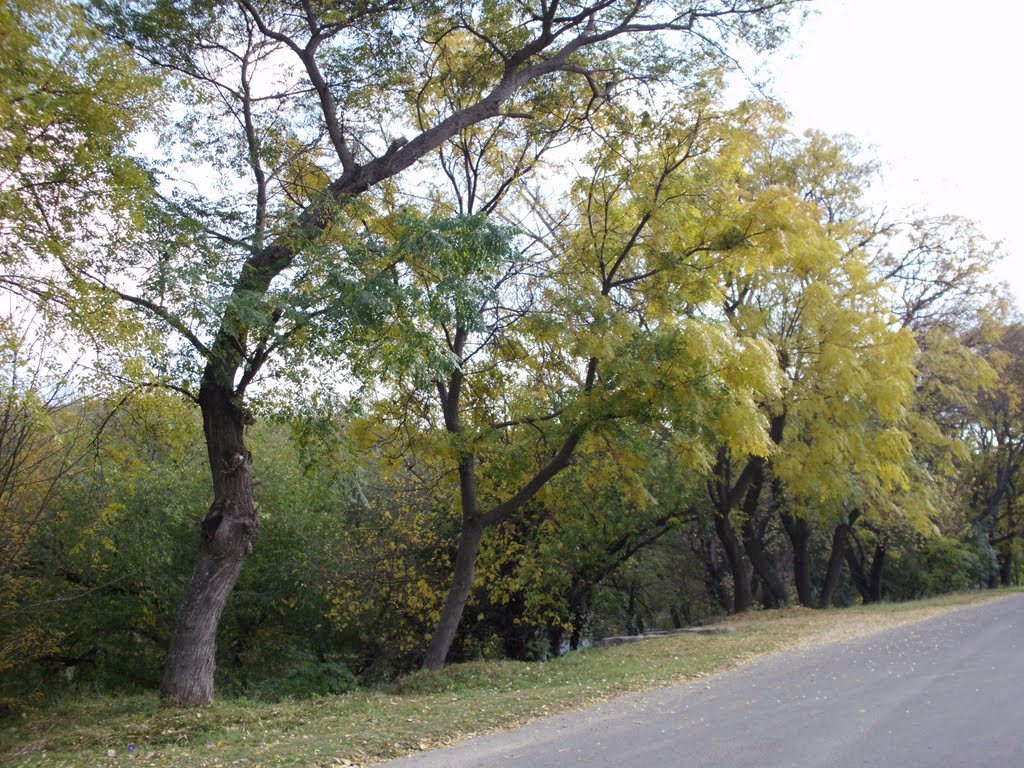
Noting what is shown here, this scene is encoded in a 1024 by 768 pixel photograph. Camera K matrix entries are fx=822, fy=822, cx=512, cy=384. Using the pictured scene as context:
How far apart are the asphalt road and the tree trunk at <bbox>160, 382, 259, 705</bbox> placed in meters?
4.00

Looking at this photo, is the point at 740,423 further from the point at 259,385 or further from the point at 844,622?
the point at 844,622

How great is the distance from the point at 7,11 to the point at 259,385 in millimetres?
4717

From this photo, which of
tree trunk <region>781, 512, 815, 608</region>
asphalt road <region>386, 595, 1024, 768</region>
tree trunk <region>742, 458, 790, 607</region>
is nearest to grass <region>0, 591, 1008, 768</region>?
asphalt road <region>386, 595, 1024, 768</region>

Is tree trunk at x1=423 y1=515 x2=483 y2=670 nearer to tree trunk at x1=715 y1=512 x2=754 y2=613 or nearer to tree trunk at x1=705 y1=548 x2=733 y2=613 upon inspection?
tree trunk at x1=715 y1=512 x2=754 y2=613

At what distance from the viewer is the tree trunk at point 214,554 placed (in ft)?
31.2

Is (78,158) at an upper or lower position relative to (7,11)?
lower

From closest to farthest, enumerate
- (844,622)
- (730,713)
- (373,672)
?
(730,713)
(844,622)
(373,672)

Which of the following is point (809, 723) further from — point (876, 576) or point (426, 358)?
point (876, 576)

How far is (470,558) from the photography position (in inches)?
532

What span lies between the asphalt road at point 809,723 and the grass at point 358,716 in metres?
0.56

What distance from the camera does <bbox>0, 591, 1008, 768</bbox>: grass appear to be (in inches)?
280

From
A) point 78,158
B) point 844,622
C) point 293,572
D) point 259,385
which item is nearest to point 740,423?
point 259,385

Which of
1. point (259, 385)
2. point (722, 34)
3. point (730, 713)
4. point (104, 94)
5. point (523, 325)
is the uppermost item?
point (722, 34)

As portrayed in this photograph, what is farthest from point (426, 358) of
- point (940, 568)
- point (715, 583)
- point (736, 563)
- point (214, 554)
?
point (940, 568)
